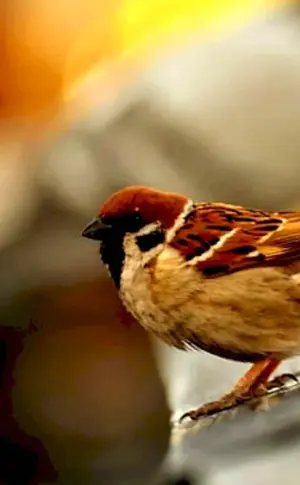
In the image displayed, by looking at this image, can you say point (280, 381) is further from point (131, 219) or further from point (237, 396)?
point (131, 219)

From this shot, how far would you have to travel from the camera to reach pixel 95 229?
2.07 feet

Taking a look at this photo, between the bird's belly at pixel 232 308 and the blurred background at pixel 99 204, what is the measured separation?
0.02 meters

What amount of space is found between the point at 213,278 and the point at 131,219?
6 cm

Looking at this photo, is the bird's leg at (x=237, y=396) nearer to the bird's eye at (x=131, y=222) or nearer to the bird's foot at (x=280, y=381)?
the bird's foot at (x=280, y=381)

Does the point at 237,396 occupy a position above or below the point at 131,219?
below

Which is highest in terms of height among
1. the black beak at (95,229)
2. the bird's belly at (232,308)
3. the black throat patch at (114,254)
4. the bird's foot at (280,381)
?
the black beak at (95,229)

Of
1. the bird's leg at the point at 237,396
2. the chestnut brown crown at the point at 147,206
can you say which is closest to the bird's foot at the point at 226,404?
the bird's leg at the point at 237,396

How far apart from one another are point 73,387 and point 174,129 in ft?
0.68

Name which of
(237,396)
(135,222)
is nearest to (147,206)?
(135,222)

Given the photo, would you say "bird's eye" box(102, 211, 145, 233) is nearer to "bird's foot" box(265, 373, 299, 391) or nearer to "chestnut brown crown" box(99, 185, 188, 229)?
"chestnut brown crown" box(99, 185, 188, 229)

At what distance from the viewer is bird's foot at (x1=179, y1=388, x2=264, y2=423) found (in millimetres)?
619

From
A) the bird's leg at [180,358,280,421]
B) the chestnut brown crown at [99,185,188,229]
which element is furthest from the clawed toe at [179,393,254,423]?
the chestnut brown crown at [99,185,188,229]

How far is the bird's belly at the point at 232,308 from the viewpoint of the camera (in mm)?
592

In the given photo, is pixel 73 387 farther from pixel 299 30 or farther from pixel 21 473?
pixel 299 30
